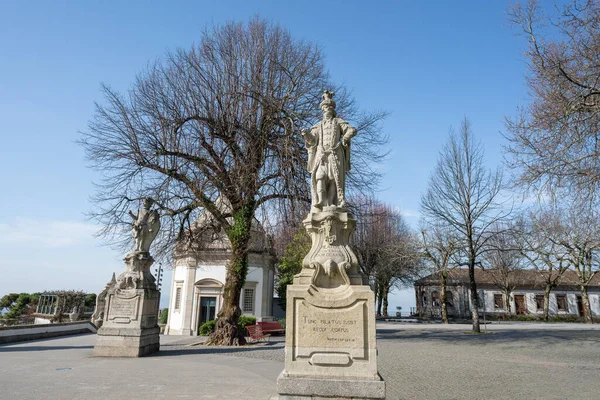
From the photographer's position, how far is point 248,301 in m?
29.1

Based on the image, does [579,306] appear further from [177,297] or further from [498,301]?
[177,297]

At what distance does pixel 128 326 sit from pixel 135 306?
646 millimetres

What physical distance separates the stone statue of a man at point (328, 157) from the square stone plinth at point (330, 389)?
3029mm

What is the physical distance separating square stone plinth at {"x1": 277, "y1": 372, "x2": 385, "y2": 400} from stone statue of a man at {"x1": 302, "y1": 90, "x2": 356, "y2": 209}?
9.94 ft

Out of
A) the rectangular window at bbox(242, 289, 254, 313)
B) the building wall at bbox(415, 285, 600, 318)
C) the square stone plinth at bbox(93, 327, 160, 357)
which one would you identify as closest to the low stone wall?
the square stone plinth at bbox(93, 327, 160, 357)

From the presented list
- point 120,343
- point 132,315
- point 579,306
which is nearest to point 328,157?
point 132,315

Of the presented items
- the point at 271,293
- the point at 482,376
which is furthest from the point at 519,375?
the point at 271,293

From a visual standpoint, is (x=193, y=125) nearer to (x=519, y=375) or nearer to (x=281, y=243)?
(x=519, y=375)

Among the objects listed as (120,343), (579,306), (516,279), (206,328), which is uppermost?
(516,279)

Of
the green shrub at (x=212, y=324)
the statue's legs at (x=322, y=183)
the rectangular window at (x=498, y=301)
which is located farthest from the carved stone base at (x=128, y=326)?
the rectangular window at (x=498, y=301)

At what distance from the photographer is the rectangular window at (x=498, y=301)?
161ft

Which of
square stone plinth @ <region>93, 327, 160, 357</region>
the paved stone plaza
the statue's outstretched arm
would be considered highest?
the statue's outstretched arm

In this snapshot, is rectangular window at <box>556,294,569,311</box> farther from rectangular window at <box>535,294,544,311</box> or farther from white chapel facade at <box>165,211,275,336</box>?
white chapel facade at <box>165,211,275,336</box>

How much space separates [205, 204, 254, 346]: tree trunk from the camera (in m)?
15.5
